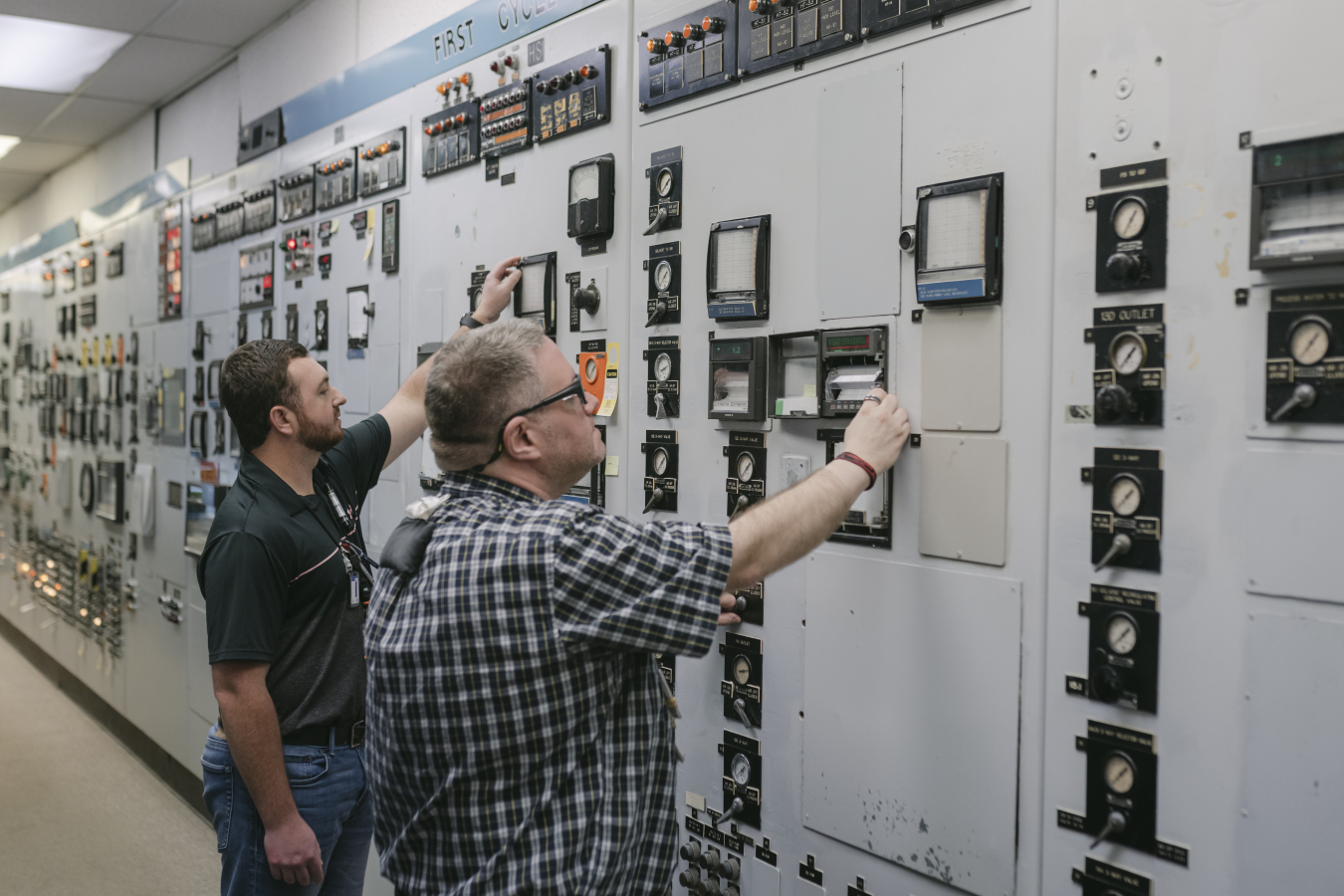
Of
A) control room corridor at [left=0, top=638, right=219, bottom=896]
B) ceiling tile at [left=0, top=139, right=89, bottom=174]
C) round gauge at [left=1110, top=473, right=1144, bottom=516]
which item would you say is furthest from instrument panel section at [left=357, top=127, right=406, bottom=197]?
ceiling tile at [left=0, top=139, right=89, bottom=174]

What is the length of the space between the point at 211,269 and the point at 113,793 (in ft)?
8.90

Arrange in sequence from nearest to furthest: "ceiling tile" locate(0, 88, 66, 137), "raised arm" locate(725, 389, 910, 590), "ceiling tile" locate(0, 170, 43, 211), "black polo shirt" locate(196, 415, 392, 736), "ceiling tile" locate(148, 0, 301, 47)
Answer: "raised arm" locate(725, 389, 910, 590)
"black polo shirt" locate(196, 415, 392, 736)
"ceiling tile" locate(148, 0, 301, 47)
"ceiling tile" locate(0, 88, 66, 137)
"ceiling tile" locate(0, 170, 43, 211)

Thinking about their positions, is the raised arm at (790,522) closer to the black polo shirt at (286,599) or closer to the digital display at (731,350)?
the digital display at (731,350)

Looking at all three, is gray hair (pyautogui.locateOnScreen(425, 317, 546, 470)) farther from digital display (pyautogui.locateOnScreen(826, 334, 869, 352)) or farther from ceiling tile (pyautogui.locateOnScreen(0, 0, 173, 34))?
ceiling tile (pyautogui.locateOnScreen(0, 0, 173, 34))

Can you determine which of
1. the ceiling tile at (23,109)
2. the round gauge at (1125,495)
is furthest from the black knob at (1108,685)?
the ceiling tile at (23,109)

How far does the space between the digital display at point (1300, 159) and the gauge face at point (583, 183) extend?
5.07 feet

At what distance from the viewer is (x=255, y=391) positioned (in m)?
2.04

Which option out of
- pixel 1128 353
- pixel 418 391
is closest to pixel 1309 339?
pixel 1128 353

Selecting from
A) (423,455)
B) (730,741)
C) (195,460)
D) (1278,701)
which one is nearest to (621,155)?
(423,455)

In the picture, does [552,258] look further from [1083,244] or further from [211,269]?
[211,269]

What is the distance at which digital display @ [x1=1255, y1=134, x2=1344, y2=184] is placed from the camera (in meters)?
1.30

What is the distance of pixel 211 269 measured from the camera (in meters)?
4.64

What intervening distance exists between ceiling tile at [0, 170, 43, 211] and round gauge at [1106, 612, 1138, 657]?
8751mm

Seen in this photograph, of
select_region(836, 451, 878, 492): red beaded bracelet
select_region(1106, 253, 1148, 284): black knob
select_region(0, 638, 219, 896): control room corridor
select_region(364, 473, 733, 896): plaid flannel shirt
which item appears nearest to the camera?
select_region(364, 473, 733, 896): plaid flannel shirt
